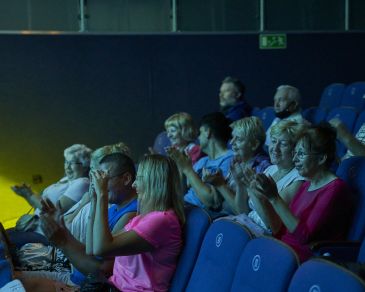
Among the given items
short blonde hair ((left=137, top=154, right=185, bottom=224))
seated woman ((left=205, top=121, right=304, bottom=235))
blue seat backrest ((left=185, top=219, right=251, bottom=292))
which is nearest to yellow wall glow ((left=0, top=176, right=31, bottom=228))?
seated woman ((left=205, top=121, right=304, bottom=235))

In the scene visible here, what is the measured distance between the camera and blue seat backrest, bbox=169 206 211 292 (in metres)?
3.33

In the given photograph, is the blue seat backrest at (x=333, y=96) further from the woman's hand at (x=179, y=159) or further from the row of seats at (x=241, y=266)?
the row of seats at (x=241, y=266)

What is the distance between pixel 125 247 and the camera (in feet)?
10.9

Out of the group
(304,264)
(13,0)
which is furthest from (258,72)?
(304,264)

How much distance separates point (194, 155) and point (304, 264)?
130 inches

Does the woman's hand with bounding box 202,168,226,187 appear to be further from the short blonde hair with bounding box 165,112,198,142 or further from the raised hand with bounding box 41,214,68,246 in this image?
the short blonde hair with bounding box 165,112,198,142

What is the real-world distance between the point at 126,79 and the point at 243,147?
394 centimetres

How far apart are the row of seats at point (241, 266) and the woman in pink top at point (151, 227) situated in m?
0.07

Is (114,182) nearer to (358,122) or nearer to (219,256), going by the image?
(219,256)

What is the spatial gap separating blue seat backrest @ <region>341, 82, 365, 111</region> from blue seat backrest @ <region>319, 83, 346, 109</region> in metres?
0.14

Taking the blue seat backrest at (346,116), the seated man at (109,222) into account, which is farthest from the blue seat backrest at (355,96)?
the seated man at (109,222)

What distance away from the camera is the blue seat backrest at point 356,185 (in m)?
3.63

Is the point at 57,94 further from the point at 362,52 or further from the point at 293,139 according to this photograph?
the point at 293,139

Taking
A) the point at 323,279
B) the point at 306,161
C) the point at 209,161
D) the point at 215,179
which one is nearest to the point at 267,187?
the point at 306,161
